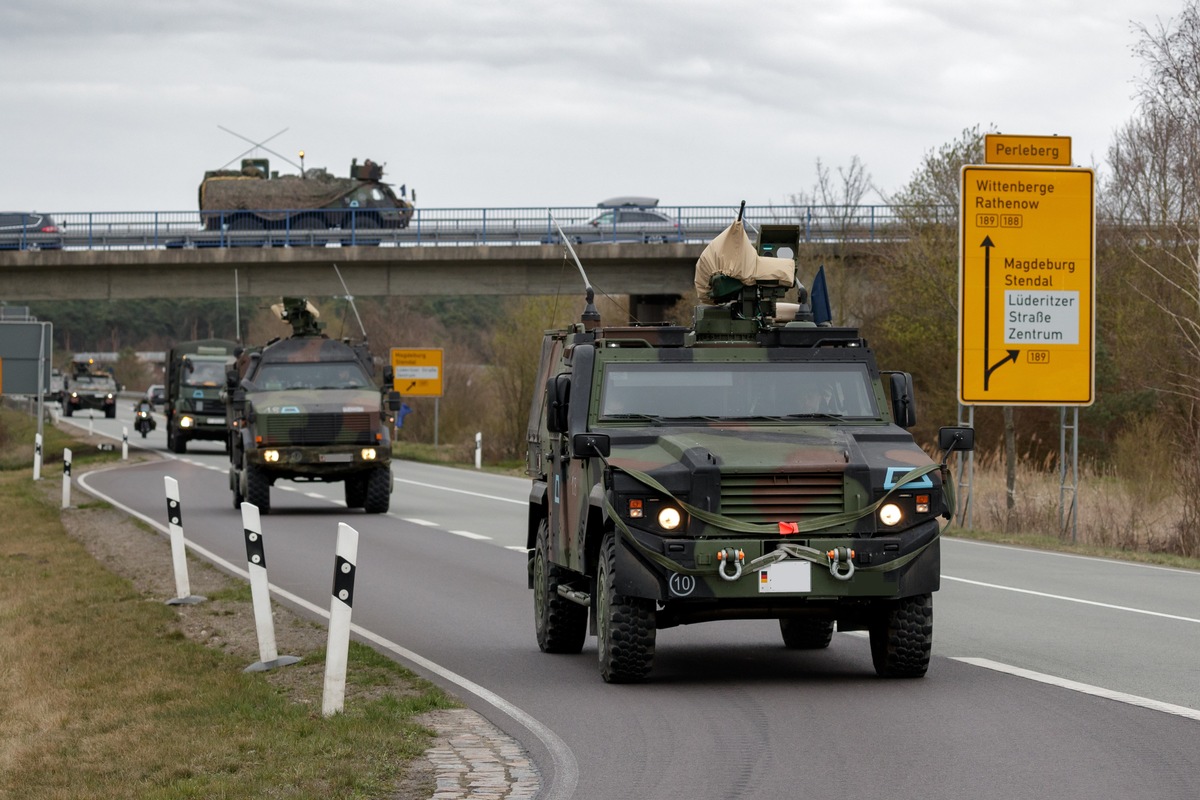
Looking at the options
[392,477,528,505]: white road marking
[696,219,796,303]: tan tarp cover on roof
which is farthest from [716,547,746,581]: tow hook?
[392,477,528,505]: white road marking

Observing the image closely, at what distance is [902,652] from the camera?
10.0m

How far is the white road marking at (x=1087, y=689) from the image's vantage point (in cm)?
896

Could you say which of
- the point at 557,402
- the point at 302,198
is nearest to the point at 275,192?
the point at 302,198

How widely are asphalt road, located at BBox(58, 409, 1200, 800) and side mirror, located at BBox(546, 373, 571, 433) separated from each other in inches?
58.1

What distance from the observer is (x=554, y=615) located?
11492 mm

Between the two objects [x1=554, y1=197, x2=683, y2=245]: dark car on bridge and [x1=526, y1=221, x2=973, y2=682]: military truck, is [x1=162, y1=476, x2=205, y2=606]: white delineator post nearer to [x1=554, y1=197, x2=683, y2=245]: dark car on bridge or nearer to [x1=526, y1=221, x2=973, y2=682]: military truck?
[x1=526, y1=221, x2=973, y2=682]: military truck

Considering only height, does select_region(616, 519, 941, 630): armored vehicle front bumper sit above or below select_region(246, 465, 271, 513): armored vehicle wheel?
above

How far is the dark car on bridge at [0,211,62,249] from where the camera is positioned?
4934 centimetres

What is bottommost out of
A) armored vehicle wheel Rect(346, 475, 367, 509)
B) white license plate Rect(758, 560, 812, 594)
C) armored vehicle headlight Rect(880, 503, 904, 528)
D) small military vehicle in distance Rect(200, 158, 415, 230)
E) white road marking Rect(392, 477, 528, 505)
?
white road marking Rect(392, 477, 528, 505)

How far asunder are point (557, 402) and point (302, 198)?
4634 centimetres

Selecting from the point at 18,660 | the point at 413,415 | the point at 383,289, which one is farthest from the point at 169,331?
the point at 18,660

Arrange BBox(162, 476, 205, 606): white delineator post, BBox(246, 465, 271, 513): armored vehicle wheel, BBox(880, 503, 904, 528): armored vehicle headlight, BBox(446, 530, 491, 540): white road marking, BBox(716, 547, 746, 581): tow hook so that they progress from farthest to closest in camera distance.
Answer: BBox(246, 465, 271, 513): armored vehicle wheel → BBox(446, 530, 491, 540): white road marking → BBox(162, 476, 205, 606): white delineator post → BBox(880, 503, 904, 528): armored vehicle headlight → BBox(716, 547, 746, 581): tow hook

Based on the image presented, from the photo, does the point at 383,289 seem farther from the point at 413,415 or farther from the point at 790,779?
the point at 790,779

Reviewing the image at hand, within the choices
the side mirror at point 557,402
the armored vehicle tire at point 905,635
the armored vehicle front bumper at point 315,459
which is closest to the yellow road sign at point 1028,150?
the armored vehicle front bumper at point 315,459
